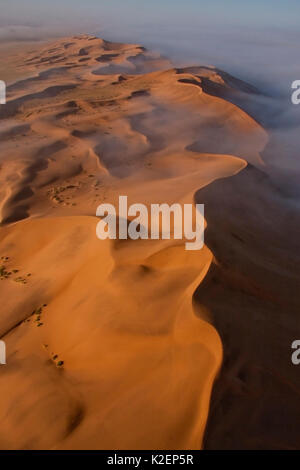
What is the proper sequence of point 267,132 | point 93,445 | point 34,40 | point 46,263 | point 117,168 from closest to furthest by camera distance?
point 93,445, point 46,263, point 117,168, point 267,132, point 34,40

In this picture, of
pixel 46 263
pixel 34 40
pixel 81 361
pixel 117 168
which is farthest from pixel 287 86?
pixel 34 40

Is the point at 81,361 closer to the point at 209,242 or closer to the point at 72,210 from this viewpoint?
the point at 209,242

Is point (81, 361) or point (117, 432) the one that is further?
point (81, 361)
